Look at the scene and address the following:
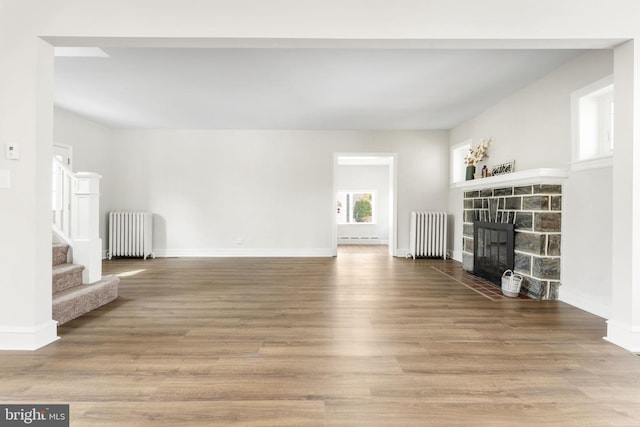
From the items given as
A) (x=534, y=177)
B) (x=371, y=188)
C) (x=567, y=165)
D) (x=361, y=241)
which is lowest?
(x=361, y=241)

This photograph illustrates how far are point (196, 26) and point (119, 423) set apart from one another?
8.15ft

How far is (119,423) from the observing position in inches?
58.6

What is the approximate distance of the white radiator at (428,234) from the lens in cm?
661

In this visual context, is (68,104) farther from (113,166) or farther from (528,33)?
(528,33)

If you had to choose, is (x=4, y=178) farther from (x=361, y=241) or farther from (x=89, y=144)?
(x=361, y=241)

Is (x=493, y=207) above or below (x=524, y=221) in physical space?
above

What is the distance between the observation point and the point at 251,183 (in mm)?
6793

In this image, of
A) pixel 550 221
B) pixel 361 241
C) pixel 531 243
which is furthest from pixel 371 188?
pixel 550 221

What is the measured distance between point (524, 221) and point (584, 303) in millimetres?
1026

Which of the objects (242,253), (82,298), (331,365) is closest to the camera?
(331,365)

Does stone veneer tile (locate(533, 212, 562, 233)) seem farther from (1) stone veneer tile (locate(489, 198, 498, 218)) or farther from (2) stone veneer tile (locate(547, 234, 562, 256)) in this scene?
(1) stone veneer tile (locate(489, 198, 498, 218))

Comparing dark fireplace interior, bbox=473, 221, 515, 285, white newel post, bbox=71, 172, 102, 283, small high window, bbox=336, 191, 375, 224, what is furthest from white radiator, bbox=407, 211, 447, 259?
white newel post, bbox=71, 172, 102, 283

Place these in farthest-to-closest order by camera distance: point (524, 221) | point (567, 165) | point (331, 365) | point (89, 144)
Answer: point (89, 144)
point (524, 221)
point (567, 165)
point (331, 365)

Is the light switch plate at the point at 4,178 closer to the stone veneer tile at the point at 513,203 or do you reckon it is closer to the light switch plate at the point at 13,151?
the light switch plate at the point at 13,151
